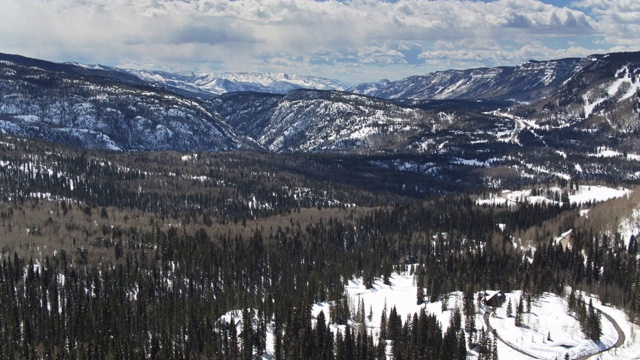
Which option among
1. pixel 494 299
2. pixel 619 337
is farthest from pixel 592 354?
pixel 494 299

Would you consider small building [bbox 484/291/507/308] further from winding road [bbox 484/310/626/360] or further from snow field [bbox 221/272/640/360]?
winding road [bbox 484/310/626/360]

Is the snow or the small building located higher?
the small building

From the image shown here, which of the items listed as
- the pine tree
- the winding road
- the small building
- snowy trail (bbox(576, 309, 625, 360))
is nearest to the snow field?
the winding road

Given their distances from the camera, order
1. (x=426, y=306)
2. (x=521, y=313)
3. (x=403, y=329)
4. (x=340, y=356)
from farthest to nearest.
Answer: (x=426, y=306), (x=521, y=313), (x=403, y=329), (x=340, y=356)

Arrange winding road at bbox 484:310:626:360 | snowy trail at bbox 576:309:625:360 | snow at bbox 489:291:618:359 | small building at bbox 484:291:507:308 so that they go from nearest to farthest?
winding road at bbox 484:310:626:360 < snowy trail at bbox 576:309:625:360 < snow at bbox 489:291:618:359 < small building at bbox 484:291:507:308

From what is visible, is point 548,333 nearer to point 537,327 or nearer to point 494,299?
point 537,327

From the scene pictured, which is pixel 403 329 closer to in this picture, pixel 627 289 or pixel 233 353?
pixel 233 353

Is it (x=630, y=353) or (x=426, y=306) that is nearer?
(x=630, y=353)

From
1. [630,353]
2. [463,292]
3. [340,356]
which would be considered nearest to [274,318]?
[340,356]

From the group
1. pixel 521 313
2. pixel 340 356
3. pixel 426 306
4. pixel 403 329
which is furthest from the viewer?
pixel 426 306

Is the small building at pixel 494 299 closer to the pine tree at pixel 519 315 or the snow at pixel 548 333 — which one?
the snow at pixel 548 333

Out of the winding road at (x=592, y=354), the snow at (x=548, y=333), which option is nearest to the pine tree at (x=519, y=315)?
the snow at (x=548, y=333)
